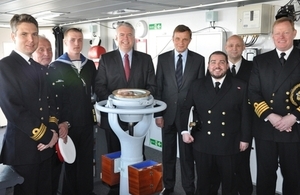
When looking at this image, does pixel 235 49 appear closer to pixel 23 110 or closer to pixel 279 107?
pixel 279 107

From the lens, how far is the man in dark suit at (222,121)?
2523mm

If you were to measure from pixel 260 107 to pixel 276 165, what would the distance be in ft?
1.67

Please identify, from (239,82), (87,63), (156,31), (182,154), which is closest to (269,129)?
(239,82)

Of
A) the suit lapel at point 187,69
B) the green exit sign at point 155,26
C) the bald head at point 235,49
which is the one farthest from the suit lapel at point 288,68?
the green exit sign at point 155,26

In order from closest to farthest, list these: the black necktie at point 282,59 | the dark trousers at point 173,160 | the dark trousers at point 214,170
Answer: the black necktie at point 282,59
the dark trousers at point 214,170
the dark trousers at point 173,160

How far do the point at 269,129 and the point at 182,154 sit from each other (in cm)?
95

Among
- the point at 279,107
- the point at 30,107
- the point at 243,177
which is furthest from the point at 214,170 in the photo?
the point at 30,107

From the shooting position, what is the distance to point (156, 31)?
16.6ft

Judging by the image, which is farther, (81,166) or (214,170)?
(81,166)

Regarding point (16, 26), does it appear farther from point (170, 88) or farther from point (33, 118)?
point (170, 88)

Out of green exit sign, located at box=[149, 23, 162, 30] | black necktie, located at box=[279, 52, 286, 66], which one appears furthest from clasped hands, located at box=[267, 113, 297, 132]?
green exit sign, located at box=[149, 23, 162, 30]

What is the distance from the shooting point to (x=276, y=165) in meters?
2.54

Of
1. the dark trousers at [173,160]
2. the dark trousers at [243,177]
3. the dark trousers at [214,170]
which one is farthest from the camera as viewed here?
the dark trousers at [173,160]

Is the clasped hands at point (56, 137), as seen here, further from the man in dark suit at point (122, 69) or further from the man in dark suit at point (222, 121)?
the man in dark suit at point (222, 121)
